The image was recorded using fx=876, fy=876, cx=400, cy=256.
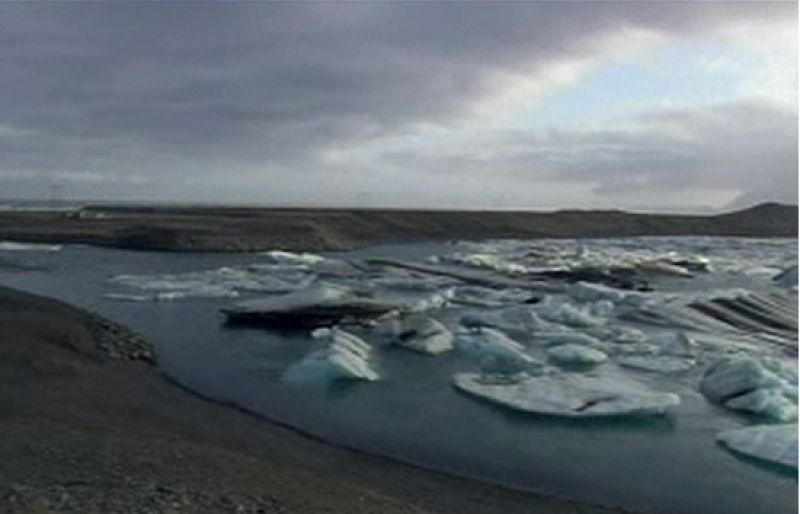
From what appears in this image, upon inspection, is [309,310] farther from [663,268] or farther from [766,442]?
[663,268]

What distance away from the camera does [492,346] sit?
13789 millimetres

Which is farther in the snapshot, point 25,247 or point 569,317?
point 25,247

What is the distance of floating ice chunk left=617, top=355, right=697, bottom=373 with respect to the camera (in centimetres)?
1305

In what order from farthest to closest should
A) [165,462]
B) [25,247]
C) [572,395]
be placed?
[25,247] → [572,395] → [165,462]

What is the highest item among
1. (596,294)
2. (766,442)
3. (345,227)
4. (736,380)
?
(345,227)

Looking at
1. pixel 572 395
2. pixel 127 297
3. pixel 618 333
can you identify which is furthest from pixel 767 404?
pixel 127 297

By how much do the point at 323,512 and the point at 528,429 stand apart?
Result: 4.06 meters

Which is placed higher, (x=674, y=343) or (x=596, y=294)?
(x=596, y=294)

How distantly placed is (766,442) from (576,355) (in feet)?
15.2

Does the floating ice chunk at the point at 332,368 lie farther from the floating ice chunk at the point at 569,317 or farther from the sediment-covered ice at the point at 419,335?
the floating ice chunk at the point at 569,317

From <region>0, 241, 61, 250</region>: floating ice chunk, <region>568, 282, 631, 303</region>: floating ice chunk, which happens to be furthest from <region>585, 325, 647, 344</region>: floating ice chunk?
<region>0, 241, 61, 250</region>: floating ice chunk

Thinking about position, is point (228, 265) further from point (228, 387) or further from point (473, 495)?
point (473, 495)

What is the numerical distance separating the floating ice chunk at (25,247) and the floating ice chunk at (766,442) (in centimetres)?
3335

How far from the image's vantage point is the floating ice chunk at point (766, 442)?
8812 millimetres
